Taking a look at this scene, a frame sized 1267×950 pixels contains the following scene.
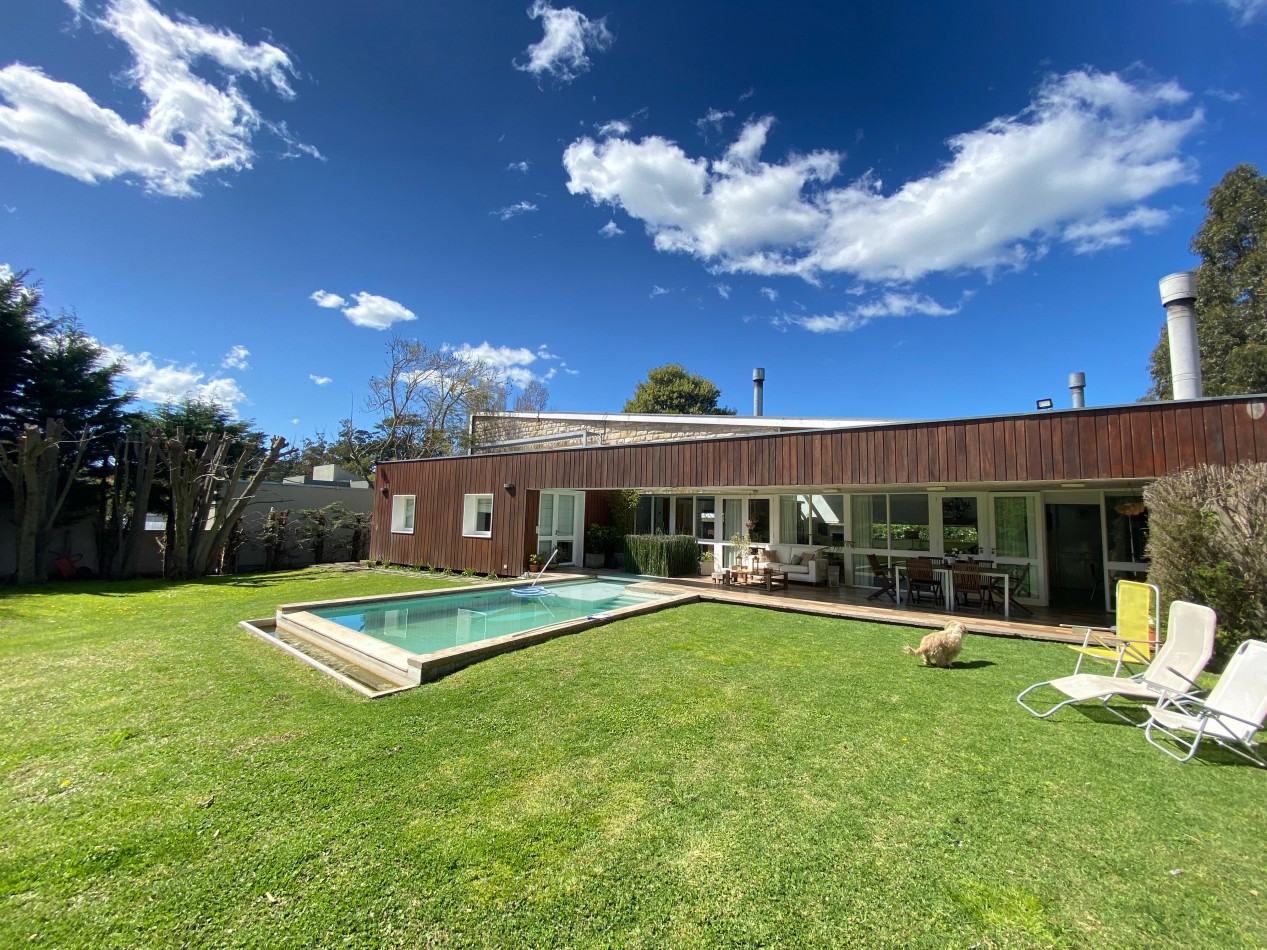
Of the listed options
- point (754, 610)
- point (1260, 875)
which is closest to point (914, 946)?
point (1260, 875)

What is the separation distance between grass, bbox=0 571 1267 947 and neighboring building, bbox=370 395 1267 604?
12.7 feet

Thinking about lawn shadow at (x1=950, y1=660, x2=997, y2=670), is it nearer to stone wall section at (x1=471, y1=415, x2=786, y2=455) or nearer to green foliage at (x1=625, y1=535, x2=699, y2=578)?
stone wall section at (x1=471, y1=415, x2=786, y2=455)

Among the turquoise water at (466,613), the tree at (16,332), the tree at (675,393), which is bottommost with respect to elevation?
the turquoise water at (466,613)

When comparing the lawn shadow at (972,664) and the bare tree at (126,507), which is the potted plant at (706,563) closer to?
the lawn shadow at (972,664)

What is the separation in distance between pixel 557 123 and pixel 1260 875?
48.3 ft

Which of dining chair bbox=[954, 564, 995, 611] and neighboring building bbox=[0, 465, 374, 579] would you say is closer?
dining chair bbox=[954, 564, 995, 611]

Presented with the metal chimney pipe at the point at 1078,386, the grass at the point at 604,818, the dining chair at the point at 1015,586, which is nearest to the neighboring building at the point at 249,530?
the grass at the point at 604,818

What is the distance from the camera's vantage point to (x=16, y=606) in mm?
9250

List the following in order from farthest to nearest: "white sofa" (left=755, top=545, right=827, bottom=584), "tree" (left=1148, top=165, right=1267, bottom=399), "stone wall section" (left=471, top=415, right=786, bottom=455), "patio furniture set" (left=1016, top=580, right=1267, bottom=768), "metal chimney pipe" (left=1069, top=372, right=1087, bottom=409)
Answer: "tree" (left=1148, top=165, right=1267, bottom=399) < "stone wall section" (left=471, top=415, right=786, bottom=455) < "metal chimney pipe" (left=1069, top=372, right=1087, bottom=409) < "white sofa" (left=755, top=545, right=827, bottom=584) < "patio furniture set" (left=1016, top=580, right=1267, bottom=768)

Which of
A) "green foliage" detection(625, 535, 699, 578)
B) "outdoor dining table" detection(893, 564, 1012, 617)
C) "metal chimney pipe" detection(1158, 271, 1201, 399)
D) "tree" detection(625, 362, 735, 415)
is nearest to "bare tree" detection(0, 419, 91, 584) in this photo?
"green foliage" detection(625, 535, 699, 578)

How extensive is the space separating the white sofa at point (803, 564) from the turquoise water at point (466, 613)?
142 inches

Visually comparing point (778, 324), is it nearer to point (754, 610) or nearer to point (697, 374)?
point (697, 374)

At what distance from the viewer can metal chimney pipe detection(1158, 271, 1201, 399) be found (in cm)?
761

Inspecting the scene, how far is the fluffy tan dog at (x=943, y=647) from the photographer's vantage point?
5.48 meters
